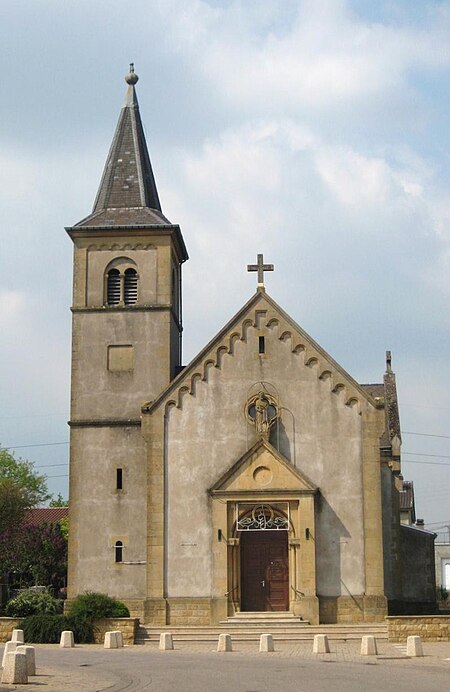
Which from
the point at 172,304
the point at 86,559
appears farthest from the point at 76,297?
the point at 86,559

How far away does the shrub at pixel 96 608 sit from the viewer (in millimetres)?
33750

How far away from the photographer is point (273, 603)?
37.7 meters

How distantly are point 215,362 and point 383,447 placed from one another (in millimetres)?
8532

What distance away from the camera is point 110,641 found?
31547mm

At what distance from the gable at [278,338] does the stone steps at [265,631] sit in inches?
306

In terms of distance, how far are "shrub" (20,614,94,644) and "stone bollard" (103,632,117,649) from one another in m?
1.79

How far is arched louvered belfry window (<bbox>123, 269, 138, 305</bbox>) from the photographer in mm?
42531

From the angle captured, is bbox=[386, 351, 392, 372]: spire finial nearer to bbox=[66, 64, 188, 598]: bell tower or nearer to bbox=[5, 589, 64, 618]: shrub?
bbox=[66, 64, 188, 598]: bell tower

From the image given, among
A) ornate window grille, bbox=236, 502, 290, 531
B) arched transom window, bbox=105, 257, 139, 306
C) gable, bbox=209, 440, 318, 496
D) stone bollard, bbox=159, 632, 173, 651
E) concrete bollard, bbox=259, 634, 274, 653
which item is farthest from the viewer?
arched transom window, bbox=105, 257, 139, 306

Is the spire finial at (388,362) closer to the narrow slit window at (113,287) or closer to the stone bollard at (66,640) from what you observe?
the narrow slit window at (113,287)

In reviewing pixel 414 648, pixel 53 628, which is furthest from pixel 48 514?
pixel 414 648

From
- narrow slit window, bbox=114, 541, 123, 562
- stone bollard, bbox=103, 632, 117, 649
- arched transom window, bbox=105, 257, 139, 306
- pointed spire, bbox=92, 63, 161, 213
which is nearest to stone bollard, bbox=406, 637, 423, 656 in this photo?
stone bollard, bbox=103, 632, 117, 649

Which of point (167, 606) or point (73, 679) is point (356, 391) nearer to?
point (167, 606)

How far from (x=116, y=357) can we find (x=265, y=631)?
40.4 ft
